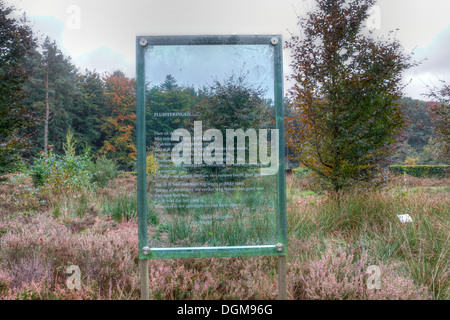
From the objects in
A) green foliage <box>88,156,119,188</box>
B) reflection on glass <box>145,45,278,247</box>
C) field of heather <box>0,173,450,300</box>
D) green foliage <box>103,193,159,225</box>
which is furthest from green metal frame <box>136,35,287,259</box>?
green foliage <box>88,156,119,188</box>

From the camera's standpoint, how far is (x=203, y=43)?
2809 mm

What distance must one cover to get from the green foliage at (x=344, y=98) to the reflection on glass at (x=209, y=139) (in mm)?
4038

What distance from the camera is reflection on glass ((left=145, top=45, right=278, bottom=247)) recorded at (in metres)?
2.78

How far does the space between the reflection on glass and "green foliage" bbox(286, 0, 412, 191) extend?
4.04 meters

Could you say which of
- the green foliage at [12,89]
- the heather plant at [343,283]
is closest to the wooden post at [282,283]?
the heather plant at [343,283]

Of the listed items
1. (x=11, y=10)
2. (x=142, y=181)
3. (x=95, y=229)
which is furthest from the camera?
(x=11, y=10)

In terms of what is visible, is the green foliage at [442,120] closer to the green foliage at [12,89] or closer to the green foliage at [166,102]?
the green foliage at [166,102]

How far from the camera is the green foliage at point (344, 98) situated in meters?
6.38

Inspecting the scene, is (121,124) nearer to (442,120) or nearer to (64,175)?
(64,175)

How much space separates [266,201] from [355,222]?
3.05 meters

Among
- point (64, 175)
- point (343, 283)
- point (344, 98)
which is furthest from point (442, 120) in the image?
point (64, 175)

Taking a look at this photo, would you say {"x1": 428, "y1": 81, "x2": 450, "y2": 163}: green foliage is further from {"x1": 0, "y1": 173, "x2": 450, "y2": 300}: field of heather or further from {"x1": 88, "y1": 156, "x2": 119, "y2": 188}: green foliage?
{"x1": 88, "y1": 156, "x2": 119, "y2": 188}: green foliage

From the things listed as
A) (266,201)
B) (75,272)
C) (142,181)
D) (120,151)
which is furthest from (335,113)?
(120,151)

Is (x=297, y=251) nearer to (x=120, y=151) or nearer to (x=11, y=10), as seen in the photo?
(x=11, y=10)
